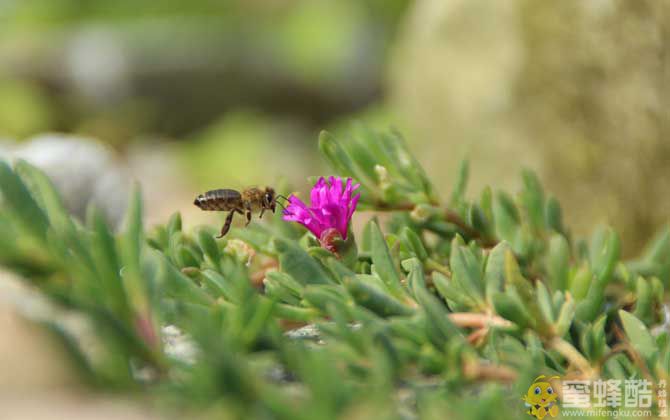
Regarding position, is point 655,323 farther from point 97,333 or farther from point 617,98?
point 617,98

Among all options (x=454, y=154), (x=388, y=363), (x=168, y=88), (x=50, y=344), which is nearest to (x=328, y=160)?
(x=388, y=363)

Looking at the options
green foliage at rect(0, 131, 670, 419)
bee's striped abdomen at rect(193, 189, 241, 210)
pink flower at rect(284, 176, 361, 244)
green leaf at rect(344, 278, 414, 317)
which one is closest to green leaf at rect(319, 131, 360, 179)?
green foliage at rect(0, 131, 670, 419)

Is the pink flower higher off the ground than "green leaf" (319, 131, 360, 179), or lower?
lower

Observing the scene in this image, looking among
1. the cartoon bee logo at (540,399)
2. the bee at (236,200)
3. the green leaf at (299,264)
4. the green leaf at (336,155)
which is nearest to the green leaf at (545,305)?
the cartoon bee logo at (540,399)

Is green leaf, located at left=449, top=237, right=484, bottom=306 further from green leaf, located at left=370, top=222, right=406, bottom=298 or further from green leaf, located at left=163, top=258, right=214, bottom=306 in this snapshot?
green leaf, located at left=163, top=258, right=214, bottom=306

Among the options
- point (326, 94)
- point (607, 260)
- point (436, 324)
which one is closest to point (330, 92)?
point (326, 94)

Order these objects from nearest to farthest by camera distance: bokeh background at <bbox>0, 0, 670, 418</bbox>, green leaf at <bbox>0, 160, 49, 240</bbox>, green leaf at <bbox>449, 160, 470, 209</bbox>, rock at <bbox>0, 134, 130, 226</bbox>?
1. green leaf at <bbox>0, 160, 49, 240</bbox>
2. green leaf at <bbox>449, 160, 470, 209</bbox>
3. bokeh background at <bbox>0, 0, 670, 418</bbox>
4. rock at <bbox>0, 134, 130, 226</bbox>

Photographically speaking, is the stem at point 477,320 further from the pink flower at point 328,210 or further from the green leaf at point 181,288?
the green leaf at point 181,288
